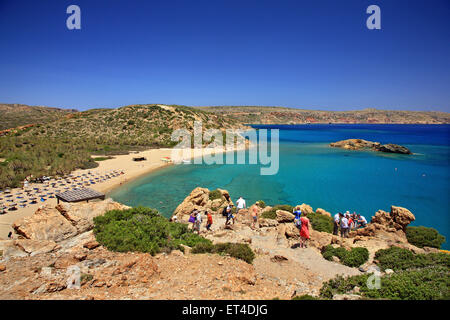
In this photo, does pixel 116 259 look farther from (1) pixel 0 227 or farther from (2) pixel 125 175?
(2) pixel 125 175

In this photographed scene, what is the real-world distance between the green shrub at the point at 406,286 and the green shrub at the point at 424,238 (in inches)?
219

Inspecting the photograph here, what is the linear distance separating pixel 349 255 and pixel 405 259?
5.85 feet

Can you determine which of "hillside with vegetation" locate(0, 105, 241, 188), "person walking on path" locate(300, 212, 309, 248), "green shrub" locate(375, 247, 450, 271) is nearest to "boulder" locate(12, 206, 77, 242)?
"person walking on path" locate(300, 212, 309, 248)

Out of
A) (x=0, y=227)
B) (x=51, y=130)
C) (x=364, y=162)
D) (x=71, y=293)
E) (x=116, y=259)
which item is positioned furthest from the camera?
(x=51, y=130)

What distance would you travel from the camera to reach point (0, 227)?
1274 centimetres

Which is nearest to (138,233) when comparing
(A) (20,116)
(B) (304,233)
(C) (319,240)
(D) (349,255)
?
(B) (304,233)

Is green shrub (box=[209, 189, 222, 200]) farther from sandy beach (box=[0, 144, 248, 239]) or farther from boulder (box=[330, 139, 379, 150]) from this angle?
boulder (box=[330, 139, 379, 150])

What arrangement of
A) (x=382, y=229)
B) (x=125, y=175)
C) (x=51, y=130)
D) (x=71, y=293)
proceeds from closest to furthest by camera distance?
(x=71, y=293), (x=382, y=229), (x=125, y=175), (x=51, y=130)

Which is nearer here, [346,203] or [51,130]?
[346,203]

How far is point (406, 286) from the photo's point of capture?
5.39 m

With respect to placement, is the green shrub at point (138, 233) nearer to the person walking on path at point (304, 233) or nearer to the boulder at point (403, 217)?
the person walking on path at point (304, 233)

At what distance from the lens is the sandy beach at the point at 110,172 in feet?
46.9
